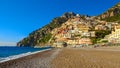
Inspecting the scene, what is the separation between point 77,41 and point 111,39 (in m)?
44.4

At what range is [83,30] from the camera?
19838 centimetres

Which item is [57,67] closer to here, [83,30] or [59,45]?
[59,45]

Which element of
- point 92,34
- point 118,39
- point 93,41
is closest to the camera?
point 118,39

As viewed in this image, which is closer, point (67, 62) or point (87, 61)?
point (67, 62)

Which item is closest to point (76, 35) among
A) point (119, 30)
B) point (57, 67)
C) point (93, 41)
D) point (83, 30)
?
point (83, 30)

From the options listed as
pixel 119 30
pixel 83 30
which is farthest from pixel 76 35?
pixel 119 30

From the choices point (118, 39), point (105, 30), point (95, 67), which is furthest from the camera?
point (105, 30)

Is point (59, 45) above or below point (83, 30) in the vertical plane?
below

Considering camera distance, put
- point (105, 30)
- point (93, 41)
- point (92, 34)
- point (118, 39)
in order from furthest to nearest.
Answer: point (105, 30) < point (92, 34) < point (93, 41) < point (118, 39)

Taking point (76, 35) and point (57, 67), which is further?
point (76, 35)

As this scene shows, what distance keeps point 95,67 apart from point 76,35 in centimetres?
17324

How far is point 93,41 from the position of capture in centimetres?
16725

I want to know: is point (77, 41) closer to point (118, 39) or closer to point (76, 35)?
point (76, 35)

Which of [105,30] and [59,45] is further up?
[105,30]
